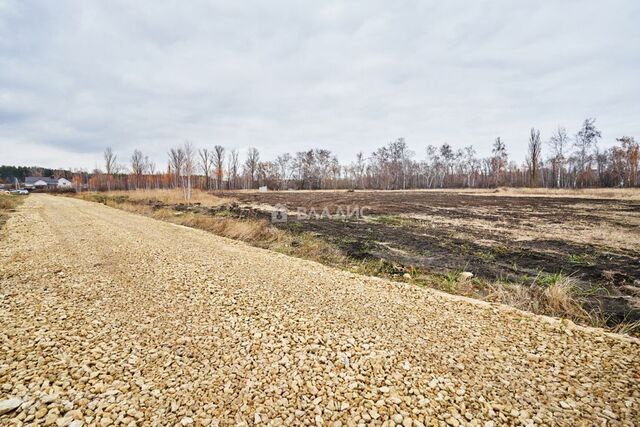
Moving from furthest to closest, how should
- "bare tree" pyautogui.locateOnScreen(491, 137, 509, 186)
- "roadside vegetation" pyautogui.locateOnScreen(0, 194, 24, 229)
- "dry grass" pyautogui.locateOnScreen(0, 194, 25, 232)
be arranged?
"bare tree" pyautogui.locateOnScreen(491, 137, 509, 186) < "dry grass" pyautogui.locateOnScreen(0, 194, 25, 232) < "roadside vegetation" pyautogui.locateOnScreen(0, 194, 24, 229)

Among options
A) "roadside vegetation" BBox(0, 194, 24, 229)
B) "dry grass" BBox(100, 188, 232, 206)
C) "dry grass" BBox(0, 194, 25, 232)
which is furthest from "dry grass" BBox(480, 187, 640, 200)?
"dry grass" BBox(0, 194, 25, 232)

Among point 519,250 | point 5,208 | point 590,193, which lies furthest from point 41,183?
point 590,193

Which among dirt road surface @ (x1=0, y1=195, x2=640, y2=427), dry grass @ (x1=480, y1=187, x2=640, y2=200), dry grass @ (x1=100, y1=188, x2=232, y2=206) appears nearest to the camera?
dirt road surface @ (x1=0, y1=195, x2=640, y2=427)

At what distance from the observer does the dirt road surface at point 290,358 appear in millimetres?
2455

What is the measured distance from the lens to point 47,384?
106 inches

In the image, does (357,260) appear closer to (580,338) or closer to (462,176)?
(580,338)

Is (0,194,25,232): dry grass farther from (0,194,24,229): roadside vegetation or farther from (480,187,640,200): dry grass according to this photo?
(480,187,640,200): dry grass

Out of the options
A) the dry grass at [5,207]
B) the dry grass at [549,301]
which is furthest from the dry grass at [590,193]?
the dry grass at [5,207]

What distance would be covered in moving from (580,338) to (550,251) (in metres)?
7.11

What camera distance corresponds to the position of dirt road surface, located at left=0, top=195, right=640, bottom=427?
2.46 metres

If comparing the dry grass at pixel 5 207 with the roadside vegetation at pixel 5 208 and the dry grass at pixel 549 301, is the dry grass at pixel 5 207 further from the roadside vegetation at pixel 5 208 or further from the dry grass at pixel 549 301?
the dry grass at pixel 549 301

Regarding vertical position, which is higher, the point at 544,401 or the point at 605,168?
the point at 605,168

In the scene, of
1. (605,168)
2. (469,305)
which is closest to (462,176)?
(605,168)

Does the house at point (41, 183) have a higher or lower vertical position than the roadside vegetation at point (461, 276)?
higher
